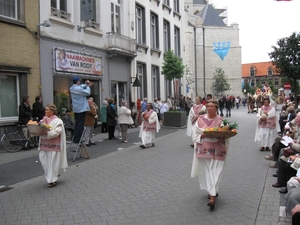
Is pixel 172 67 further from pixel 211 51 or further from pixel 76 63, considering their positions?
pixel 211 51

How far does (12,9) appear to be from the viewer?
41.2 feet

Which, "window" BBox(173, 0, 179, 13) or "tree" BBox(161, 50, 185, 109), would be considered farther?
"window" BBox(173, 0, 179, 13)

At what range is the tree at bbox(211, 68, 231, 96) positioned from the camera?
55.5 m

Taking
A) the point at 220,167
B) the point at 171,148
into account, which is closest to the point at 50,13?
the point at 171,148

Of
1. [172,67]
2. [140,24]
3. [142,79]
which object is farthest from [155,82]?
[140,24]

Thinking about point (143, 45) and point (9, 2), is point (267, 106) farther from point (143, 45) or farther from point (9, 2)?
point (143, 45)

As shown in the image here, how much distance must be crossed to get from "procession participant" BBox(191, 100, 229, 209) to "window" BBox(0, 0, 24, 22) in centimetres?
966

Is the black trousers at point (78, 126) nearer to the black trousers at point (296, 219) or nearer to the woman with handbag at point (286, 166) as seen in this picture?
the woman with handbag at point (286, 166)

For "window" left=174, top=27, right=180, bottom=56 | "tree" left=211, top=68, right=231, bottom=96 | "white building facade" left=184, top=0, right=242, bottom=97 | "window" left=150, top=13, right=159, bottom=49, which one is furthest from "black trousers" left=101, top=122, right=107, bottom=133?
"white building facade" left=184, top=0, right=242, bottom=97

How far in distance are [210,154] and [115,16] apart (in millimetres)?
15573

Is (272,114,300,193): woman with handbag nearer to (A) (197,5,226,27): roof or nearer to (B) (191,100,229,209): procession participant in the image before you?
(B) (191,100,229,209): procession participant

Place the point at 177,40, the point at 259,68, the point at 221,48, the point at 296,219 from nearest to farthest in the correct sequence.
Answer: the point at 296,219, the point at 177,40, the point at 221,48, the point at 259,68

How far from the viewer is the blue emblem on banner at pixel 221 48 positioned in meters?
59.7

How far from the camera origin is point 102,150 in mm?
11531
